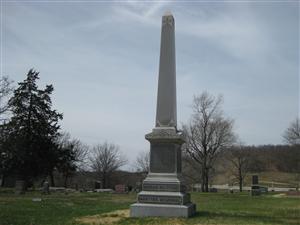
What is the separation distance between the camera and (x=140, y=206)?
497 inches

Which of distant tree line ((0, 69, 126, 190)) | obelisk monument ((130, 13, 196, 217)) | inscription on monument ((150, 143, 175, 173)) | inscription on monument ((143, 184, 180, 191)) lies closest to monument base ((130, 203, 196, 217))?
obelisk monument ((130, 13, 196, 217))

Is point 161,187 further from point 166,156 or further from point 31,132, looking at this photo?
point 31,132

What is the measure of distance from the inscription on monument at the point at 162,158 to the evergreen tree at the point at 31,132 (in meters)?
27.8

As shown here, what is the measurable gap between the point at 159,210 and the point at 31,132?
101 feet

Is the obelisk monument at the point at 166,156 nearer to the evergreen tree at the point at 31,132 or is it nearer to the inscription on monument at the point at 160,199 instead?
the inscription on monument at the point at 160,199

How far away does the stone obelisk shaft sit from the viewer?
1368cm

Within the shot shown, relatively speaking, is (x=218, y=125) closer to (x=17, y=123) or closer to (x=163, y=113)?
(x=17, y=123)

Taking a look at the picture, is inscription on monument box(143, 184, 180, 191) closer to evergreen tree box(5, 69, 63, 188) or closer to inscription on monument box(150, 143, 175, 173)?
inscription on monument box(150, 143, 175, 173)

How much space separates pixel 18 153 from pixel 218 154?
22972 millimetres

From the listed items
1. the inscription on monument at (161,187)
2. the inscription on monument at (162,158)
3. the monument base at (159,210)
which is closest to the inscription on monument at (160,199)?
the monument base at (159,210)

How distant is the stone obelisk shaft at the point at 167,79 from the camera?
1368 centimetres

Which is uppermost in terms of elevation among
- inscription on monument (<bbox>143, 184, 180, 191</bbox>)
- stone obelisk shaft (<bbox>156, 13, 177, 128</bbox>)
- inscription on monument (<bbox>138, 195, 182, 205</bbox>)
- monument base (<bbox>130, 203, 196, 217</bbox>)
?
stone obelisk shaft (<bbox>156, 13, 177, 128</bbox>)

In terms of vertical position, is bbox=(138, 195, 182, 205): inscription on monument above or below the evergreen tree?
Result: below

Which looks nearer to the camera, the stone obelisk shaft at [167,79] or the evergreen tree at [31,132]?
the stone obelisk shaft at [167,79]
